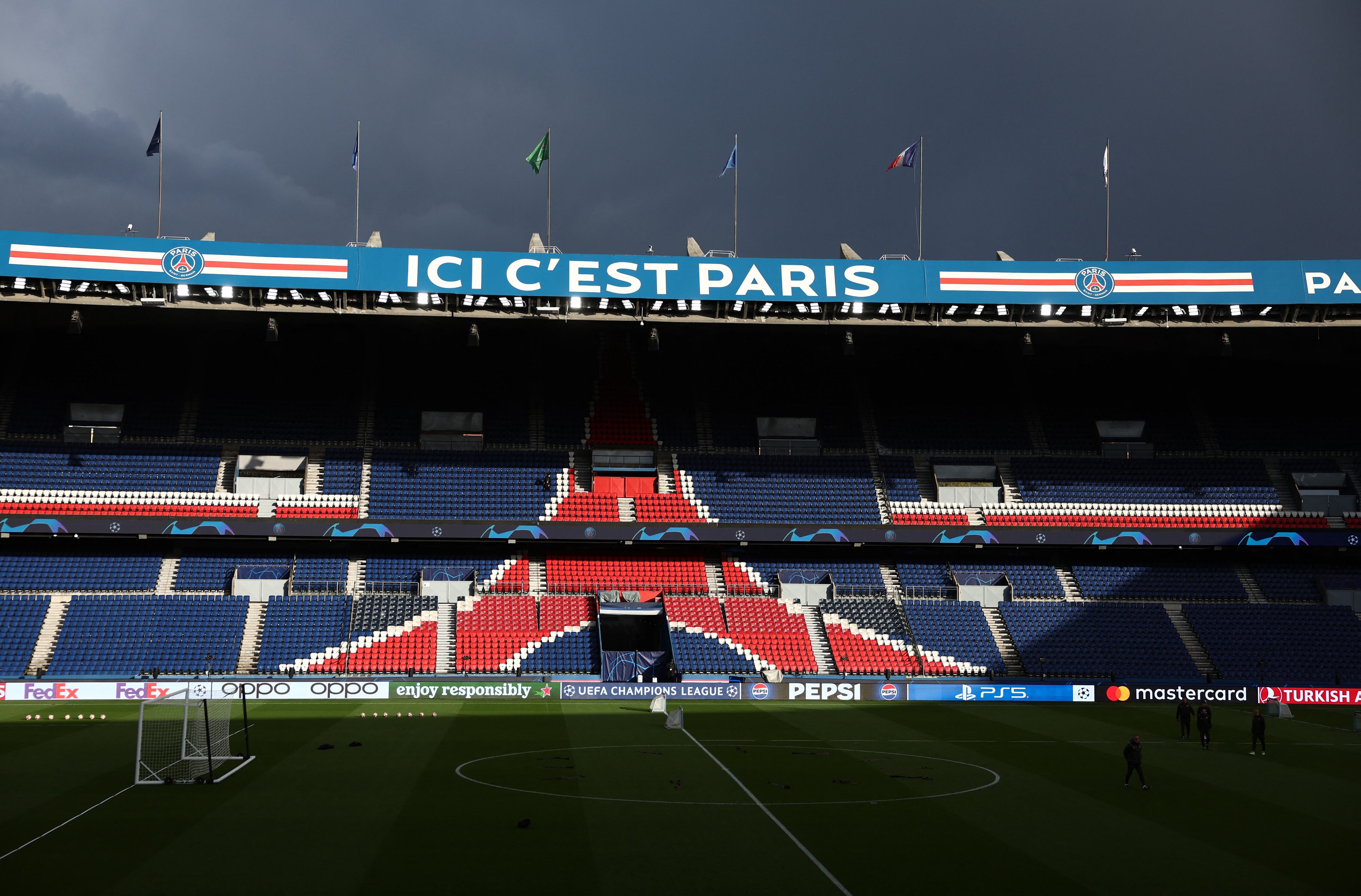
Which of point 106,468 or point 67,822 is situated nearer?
point 67,822

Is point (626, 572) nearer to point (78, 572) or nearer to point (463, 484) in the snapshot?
point (463, 484)

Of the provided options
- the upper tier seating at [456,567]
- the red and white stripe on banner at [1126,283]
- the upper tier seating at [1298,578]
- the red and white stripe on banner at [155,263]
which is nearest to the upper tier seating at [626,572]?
the upper tier seating at [456,567]

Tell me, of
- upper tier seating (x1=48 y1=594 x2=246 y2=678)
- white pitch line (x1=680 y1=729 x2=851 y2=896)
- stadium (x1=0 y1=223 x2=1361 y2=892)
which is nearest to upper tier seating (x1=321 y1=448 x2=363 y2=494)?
stadium (x1=0 y1=223 x2=1361 y2=892)

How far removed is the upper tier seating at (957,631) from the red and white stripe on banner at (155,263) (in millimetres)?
29613

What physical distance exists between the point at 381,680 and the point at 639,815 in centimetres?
2384

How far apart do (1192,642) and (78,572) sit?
165 ft

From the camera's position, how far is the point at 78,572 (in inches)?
1850

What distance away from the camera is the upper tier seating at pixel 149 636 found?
4184cm

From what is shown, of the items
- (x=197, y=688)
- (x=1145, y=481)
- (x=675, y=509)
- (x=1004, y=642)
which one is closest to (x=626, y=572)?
(x=675, y=509)

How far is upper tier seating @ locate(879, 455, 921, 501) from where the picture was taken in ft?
176

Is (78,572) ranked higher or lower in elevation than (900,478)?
lower

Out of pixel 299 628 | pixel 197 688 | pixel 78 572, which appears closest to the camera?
pixel 197 688

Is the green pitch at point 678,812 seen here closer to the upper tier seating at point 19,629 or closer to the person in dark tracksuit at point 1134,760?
the person in dark tracksuit at point 1134,760

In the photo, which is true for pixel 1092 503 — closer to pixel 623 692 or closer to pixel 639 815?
pixel 623 692
